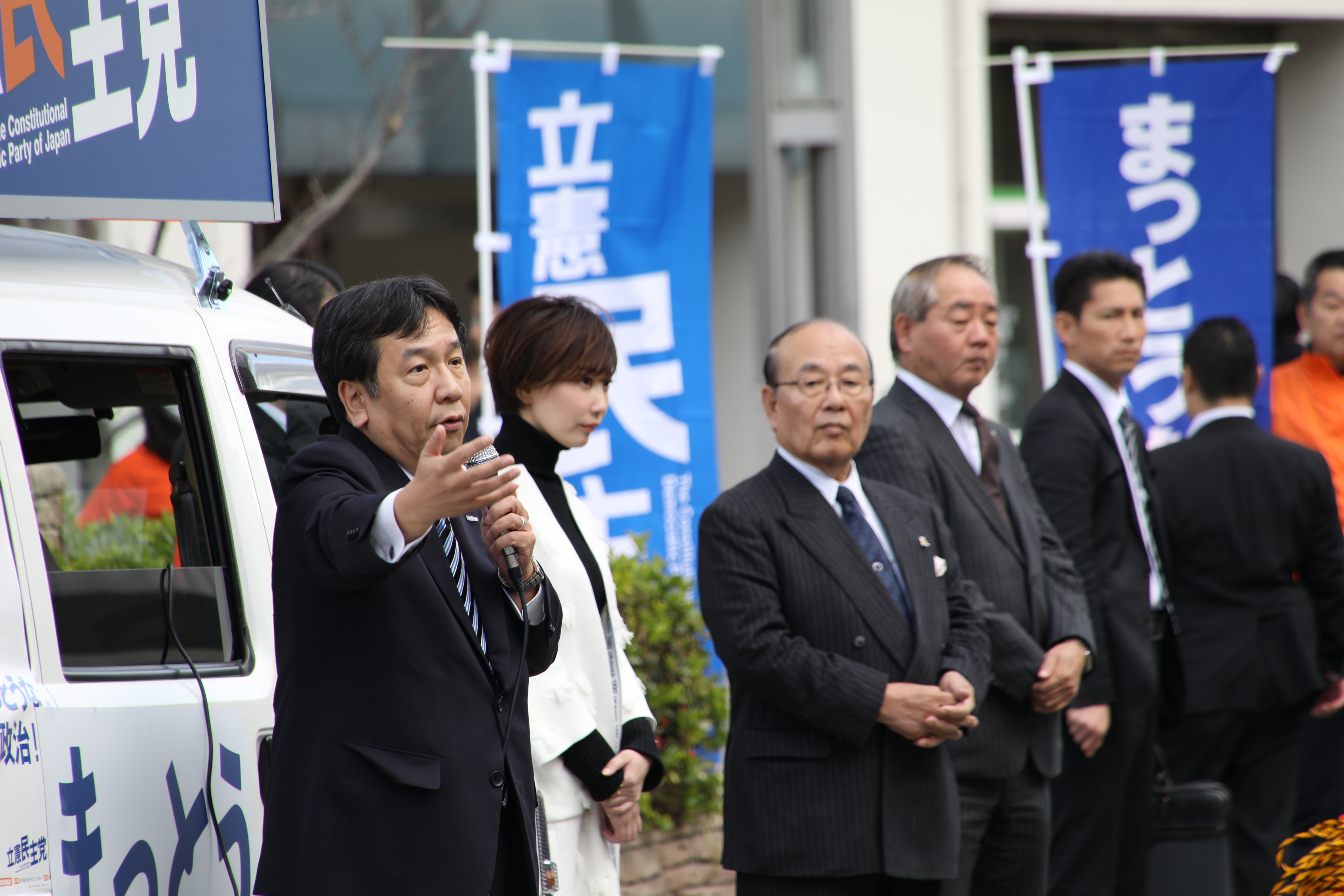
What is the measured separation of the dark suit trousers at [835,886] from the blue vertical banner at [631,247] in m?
2.30

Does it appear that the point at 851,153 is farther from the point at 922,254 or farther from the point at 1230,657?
the point at 1230,657

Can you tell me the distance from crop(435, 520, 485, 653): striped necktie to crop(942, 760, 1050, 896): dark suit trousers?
1850 mm

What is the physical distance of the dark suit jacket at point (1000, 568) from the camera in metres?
3.79

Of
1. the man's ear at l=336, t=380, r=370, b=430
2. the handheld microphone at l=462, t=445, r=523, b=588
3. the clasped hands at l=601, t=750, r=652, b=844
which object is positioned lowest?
the clasped hands at l=601, t=750, r=652, b=844

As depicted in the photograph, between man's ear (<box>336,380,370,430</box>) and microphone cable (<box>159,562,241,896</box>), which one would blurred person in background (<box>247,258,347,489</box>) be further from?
man's ear (<box>336,380,370,430</box>)

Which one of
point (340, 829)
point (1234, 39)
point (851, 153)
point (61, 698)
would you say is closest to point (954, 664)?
point (340, 829)

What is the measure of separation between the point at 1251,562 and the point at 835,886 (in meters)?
2.57

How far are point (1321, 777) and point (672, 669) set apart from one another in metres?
3.17

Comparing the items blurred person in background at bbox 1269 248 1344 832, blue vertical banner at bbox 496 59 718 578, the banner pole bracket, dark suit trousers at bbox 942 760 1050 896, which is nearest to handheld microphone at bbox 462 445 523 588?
the banner pole bracket

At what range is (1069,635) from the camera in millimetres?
4020

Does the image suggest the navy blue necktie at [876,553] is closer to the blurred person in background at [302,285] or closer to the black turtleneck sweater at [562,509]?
the black turtleneck sweater at [562,509]

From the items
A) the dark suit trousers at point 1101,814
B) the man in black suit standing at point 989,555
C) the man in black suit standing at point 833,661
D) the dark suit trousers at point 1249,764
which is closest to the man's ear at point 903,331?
the man in black suit standing at point 989,555

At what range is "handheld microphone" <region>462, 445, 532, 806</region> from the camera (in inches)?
92.0

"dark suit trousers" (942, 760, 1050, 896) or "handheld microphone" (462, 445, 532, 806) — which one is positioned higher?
"handheld microphone" (462, 445, 532, 806)
